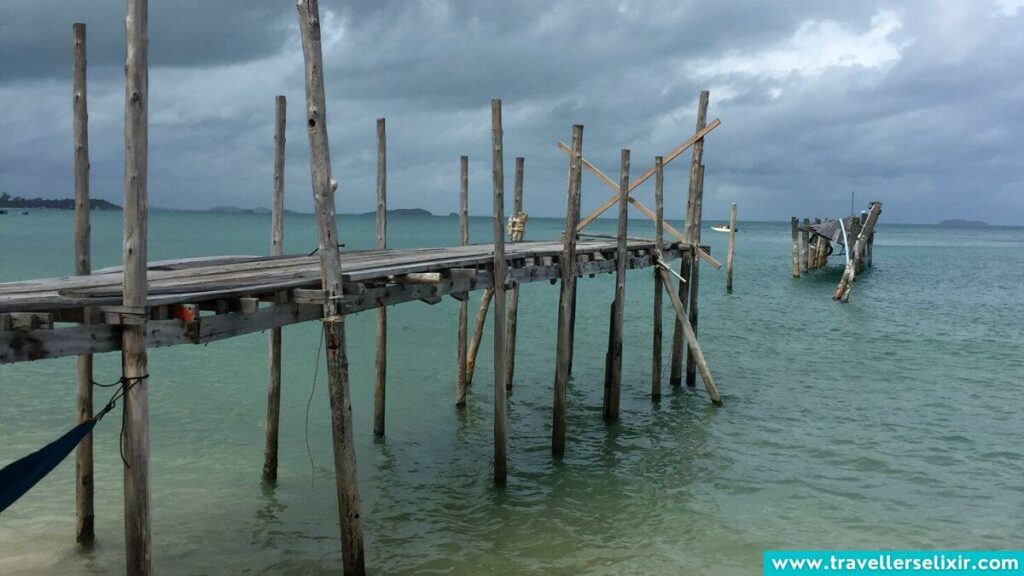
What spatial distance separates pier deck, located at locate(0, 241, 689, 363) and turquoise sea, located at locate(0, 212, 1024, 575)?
2561 mm

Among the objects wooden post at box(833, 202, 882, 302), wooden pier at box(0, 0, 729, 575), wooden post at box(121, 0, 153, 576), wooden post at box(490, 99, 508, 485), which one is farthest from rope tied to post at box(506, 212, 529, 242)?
wooden post at box(833, 202, 882, 302)

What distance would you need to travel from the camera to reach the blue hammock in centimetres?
544

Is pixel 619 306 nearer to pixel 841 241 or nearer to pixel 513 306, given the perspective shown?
pixel 513 306

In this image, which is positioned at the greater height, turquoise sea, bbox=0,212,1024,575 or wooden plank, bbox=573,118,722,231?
wooden plank, bbox=573,118,722,231

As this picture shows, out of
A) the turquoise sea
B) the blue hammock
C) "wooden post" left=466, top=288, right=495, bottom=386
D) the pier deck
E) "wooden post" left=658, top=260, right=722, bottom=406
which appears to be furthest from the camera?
"wooden post" left=658, top=260, right=722, bottom=406

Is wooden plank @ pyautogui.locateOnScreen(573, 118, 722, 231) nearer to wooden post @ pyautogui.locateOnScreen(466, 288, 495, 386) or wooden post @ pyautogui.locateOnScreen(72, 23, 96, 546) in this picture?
wooden post @ pyautogui.locateOnScreen(466, 288, 495, 386)

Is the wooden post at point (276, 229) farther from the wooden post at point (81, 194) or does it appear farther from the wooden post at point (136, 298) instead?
the wooden post at point (136, 298)

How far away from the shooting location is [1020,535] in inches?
379

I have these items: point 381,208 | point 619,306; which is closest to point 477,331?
point 619,306

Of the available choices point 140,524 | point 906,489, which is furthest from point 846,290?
point 140,524

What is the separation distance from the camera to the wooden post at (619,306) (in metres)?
13.1

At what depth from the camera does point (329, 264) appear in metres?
7.21

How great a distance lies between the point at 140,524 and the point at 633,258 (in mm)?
10329

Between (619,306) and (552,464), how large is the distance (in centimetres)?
287
